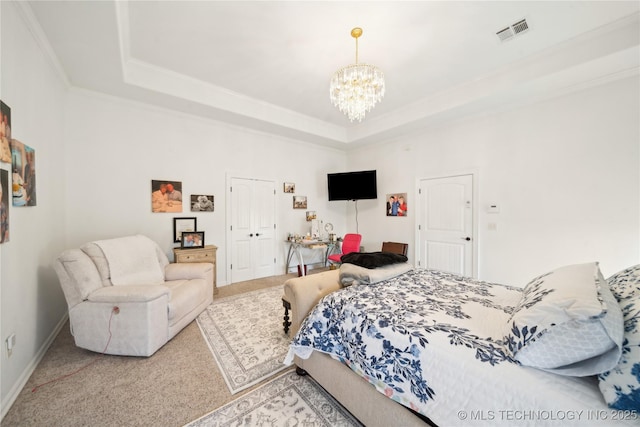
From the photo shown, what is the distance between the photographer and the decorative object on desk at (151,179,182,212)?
3623 millimetres

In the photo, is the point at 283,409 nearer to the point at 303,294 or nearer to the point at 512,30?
the point at 303,294

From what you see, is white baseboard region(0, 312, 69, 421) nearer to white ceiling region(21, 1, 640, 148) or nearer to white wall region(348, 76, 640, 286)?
white ceiling region(21, 1, 640, 148)

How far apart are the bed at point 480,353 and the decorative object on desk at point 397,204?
10.0ft

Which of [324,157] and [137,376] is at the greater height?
[324,157]

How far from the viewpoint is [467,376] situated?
1.03 meters

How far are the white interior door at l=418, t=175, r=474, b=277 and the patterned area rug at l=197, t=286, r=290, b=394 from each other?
2.87 metres

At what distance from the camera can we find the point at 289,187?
5.12 m

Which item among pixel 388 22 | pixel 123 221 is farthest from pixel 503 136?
pixel 123 221

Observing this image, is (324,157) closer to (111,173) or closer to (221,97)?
(221,97)

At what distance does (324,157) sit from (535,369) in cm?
515

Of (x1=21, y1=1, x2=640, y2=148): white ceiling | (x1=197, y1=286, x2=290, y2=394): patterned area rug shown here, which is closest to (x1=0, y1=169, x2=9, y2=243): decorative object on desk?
(x1=21, y1=1, x2=640, y2=148): white ceiling

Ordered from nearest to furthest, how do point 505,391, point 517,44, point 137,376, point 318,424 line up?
point 505,391, point 318,424, point 137,376, point 517,44

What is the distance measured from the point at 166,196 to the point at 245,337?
2.57 meters

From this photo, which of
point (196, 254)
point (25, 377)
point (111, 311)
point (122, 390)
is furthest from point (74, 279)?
point (196, 254)
